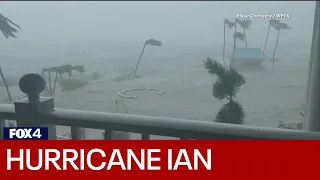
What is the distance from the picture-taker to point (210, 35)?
1.61 m

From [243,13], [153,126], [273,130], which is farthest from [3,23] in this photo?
[273,130]

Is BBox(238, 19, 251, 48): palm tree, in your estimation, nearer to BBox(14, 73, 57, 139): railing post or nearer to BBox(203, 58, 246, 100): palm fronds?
BBox(203, 58, 246, 100): palm fronds

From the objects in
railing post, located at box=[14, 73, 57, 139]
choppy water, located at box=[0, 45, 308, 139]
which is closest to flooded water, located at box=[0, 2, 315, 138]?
choppy water, located at box=[0, 45, 308, 139]

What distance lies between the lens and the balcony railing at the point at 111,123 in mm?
1201

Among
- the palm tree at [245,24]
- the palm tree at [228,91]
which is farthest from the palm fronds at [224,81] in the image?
the palm tree at [245,24]

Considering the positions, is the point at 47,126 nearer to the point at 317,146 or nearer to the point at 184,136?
the point at 184,136

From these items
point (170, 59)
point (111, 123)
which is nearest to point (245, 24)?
point (170, 59)

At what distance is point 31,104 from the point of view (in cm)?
133

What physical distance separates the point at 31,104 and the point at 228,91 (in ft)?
3.08

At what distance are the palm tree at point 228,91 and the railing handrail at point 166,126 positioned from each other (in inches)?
12.2

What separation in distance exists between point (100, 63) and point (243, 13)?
0.80 metres

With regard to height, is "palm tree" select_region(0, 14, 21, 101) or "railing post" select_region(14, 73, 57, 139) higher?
"palm tree" select_region(0, 14, 21, 101)

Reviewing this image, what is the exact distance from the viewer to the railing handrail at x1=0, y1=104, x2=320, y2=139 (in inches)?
47.1

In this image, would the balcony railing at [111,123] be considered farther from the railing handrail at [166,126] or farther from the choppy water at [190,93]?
the choppy water at [190,93]
